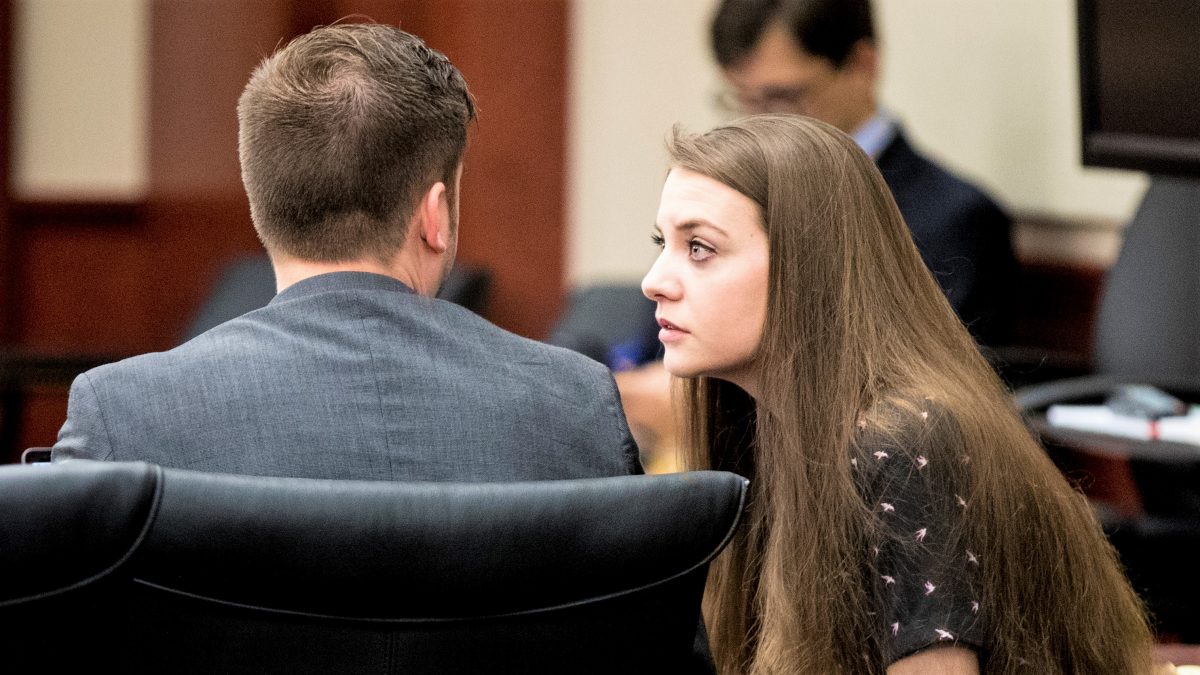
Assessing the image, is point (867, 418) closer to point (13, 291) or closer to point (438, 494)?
point (438, 494)

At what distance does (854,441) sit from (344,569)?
52 centimetres

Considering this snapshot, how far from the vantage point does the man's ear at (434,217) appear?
→ 1.41m

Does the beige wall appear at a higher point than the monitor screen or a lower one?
lower

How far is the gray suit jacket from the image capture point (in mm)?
1158

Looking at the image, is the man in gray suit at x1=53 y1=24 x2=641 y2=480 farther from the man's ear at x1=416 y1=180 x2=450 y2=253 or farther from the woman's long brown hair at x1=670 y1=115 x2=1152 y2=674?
the woman's long brown hair at x1=670 y1=115 x2=1152 y2=674

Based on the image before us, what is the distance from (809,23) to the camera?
2.84 m

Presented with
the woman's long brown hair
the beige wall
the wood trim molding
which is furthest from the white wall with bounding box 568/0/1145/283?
the wood trim molding

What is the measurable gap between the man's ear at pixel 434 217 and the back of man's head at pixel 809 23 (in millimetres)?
1576

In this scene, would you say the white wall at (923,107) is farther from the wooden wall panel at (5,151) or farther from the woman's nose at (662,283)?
the wooden wall panel at (5,151)

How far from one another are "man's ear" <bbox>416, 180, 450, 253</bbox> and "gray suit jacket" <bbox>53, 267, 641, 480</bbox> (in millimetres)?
145

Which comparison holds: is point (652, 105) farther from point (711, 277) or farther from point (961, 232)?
point (711, 277)

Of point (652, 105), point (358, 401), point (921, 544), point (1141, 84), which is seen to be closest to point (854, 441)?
point (921, 544)

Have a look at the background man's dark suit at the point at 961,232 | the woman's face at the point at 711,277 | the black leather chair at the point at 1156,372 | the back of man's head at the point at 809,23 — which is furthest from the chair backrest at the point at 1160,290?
the woman's face at the point at 711,277

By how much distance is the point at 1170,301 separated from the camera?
2.59m
